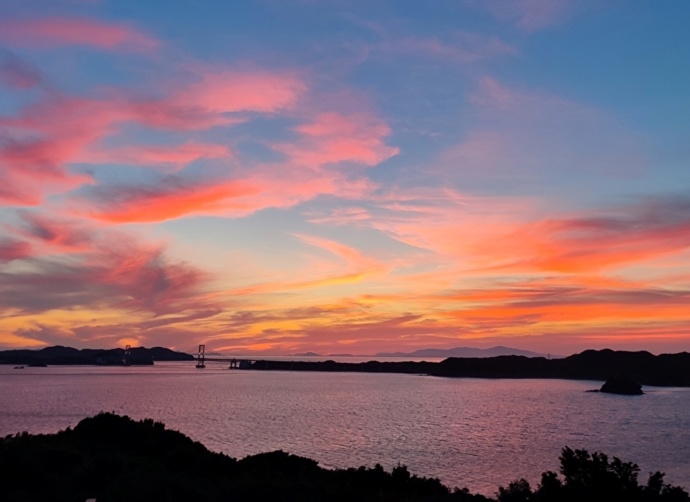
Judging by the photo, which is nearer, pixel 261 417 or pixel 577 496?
pixel 577 496

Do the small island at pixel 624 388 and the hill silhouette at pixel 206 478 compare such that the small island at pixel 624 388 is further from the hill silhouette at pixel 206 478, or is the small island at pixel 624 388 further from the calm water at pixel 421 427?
the hill silhouette at pixel 206 478

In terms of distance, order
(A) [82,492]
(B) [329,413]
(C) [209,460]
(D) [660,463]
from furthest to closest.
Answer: (B) [329,413], (D) [660,463], (C) [209,460], (A) [82,492]

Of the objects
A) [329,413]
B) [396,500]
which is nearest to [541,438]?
[329,413]

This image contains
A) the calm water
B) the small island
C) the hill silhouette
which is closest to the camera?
the hill silhouette

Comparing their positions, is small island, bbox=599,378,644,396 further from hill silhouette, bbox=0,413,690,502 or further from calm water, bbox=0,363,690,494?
hill silhouette, bbox=0,413,690,502

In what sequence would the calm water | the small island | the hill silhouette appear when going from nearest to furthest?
the hill silhouette < the calm water < the small island

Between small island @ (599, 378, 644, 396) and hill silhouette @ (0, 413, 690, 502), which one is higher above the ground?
hill silhouette @ (0, 413, 690, 502)

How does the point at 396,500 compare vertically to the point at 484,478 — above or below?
above

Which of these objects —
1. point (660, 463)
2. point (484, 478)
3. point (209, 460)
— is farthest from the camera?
point (660, 463)

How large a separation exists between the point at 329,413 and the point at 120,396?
65681mm

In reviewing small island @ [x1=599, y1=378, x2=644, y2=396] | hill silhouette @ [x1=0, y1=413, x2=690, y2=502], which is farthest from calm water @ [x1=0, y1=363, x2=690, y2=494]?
small island @ [x1=599, y1=378, x2=644, y2=396]

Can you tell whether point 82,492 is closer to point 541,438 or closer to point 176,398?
point 541,438

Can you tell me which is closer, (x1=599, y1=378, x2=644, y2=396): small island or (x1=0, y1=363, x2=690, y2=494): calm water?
(x1=0, y1=363, x2=690, y2=494): calm water

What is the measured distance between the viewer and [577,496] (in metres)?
25.7
